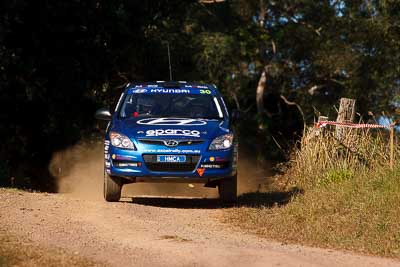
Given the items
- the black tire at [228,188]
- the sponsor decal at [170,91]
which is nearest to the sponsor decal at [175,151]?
the black tire at [228,188]

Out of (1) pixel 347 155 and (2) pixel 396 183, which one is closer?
(2) pixel 396 183

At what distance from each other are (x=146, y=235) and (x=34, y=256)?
1.86m

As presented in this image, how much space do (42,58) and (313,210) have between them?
10.3 m

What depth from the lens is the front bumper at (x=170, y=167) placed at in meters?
12.3

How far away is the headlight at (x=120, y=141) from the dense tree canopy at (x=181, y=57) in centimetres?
649

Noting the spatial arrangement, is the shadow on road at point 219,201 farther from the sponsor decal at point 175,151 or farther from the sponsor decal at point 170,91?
the sponsor decal at point 170,91

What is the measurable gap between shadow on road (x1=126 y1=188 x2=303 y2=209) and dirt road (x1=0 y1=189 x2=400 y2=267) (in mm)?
62

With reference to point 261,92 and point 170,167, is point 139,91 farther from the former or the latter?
point 261,92

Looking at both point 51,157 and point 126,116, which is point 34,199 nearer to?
point 126,116

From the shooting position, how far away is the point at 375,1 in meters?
32.7

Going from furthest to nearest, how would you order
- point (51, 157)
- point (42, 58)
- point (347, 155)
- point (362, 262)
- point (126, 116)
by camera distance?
point (51, 157)
point (42, 58)
point (347, 155)
point (126, 116)
point (362, 262)

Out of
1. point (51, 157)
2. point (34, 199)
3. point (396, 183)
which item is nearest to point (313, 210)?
point (396, 183)

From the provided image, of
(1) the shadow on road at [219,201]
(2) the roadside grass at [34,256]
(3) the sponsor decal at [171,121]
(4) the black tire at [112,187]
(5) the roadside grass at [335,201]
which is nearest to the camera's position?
(2) the roadside grass at [34,256]

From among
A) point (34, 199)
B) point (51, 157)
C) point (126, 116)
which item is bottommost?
point (51, 157)
